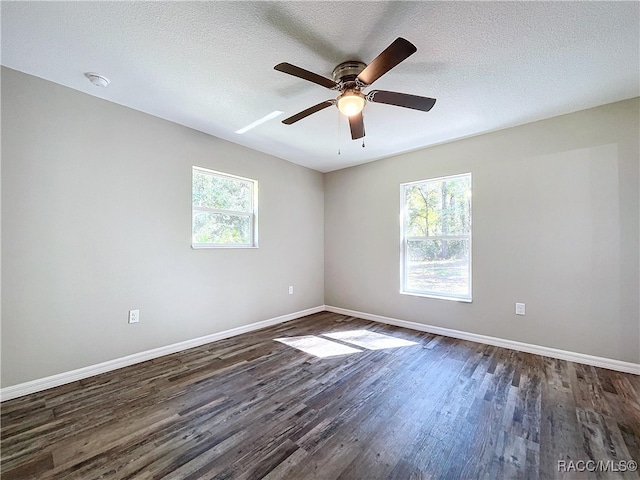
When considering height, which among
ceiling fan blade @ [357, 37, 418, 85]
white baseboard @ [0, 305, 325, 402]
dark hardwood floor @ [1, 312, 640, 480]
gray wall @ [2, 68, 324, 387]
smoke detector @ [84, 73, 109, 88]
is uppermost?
smoke detector @ [84, 73, 109, 88]

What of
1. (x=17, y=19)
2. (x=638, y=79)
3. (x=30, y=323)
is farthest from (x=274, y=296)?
(x=638, y=79)

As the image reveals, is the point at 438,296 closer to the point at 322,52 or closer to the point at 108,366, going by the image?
the point at 322,52

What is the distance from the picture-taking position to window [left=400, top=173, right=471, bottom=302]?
11.4ft

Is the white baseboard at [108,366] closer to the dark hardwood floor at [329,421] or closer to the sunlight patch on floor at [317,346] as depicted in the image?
the dark hardwood floor at [329,421]

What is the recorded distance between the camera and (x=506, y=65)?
202cm

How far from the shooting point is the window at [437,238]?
3.46 meters

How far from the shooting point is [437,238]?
12.0 ft

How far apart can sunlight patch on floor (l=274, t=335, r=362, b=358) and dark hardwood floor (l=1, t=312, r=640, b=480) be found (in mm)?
205

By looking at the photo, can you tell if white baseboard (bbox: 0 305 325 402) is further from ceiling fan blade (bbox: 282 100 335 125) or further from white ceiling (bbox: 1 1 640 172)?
ceiling fan blade (bbox: 282 100 335 125)

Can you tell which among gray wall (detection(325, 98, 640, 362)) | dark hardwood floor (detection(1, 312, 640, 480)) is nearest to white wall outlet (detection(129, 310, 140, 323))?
dark hardwood floor (detection(1, 312, 640, 480))

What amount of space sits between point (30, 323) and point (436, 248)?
4.20 m

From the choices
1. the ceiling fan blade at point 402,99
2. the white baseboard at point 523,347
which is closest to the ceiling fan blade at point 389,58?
the ceiling fan blade at point 402,99

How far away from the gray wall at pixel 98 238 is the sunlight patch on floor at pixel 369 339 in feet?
4.18

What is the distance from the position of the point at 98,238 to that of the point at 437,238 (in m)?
3.80
